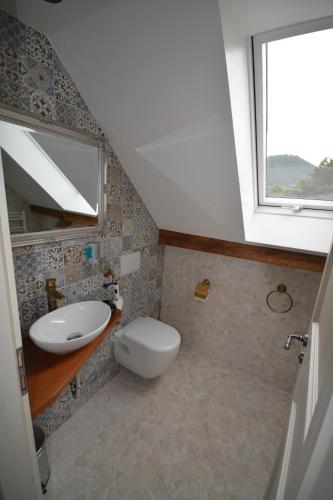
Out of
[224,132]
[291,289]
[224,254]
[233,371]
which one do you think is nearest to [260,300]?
[291,289]

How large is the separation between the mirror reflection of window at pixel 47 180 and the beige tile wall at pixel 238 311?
1155mm

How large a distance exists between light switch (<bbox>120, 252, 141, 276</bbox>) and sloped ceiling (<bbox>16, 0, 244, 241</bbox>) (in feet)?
2.12

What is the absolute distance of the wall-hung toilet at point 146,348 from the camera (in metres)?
1.81

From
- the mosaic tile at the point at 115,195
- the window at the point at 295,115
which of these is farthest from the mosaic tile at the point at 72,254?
the window at the point at 295,115

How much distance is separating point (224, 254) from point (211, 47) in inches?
58.5

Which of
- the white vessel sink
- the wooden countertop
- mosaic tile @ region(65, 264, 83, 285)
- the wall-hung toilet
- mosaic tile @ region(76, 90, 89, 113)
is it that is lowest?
the wall-hung toilet

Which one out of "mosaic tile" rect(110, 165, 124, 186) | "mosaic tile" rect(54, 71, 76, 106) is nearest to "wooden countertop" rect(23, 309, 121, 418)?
"mosaic tile" rect(110, 165, 124, 186)

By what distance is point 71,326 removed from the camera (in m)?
1.39

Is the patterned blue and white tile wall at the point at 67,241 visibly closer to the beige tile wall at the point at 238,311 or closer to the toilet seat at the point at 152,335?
the toilet seat at the point at 152,335

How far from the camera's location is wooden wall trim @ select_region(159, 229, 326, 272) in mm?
1758

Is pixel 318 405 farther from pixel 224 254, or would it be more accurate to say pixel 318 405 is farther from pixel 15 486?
pixel 224 254

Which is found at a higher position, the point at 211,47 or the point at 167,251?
the point at 211,47

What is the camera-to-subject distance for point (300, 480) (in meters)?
0.45

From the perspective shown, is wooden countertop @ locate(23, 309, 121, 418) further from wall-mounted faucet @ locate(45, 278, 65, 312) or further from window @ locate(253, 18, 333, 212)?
window @ locate(253, 18, 333, 212)
